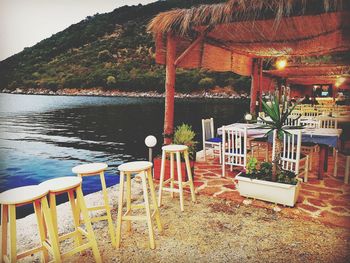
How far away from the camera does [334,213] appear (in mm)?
3232

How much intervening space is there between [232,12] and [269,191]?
2.59 metres

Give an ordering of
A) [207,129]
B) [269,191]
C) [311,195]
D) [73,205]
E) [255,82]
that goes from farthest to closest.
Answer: [255,82] < [207,129] < [311,195] < [269,191] < [73,205]

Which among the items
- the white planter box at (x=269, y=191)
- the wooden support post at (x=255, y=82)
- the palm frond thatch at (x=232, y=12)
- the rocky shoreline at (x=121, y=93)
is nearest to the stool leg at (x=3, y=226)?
the white planter box at (x=269, y=191)

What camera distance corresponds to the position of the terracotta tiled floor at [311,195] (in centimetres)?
318

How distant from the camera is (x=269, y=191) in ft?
11.4

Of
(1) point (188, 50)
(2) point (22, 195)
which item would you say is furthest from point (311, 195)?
(2) point (22, 195)

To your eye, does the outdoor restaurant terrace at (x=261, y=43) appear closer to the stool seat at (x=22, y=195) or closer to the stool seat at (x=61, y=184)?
the stool seat at (x=61, y=184)

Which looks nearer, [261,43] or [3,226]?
[3,226]

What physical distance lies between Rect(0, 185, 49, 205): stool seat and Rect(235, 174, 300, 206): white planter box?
2.60 m

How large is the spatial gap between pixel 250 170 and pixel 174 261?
179 centimetres

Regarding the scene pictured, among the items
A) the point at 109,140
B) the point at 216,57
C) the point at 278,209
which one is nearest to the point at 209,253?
the point at 278,209

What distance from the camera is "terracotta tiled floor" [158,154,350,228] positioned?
3184mm

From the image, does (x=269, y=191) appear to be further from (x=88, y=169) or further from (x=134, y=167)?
(x=88, y=169)

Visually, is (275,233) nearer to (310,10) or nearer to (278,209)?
(278,209)
